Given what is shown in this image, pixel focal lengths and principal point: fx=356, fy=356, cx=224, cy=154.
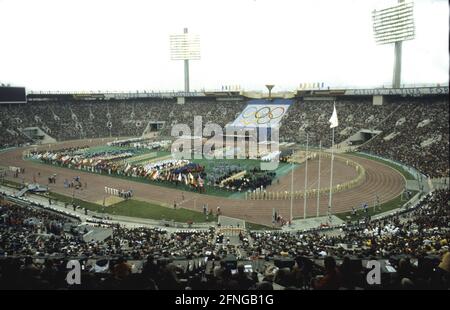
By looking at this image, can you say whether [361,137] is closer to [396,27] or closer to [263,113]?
[396,27]

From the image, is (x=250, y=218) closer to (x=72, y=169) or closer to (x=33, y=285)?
(x=33, y=285)

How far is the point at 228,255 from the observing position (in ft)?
39.3

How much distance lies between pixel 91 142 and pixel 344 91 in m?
51.8

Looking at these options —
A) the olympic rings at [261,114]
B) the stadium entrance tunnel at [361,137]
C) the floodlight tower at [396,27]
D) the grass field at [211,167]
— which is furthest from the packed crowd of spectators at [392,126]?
the grass field at [211,167]

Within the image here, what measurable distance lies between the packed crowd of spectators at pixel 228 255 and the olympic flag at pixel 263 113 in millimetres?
47798

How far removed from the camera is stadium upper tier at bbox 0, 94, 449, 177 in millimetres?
48469

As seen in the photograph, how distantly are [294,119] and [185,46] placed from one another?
42.3 meters

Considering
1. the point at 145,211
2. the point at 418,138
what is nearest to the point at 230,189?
the point at 145,211

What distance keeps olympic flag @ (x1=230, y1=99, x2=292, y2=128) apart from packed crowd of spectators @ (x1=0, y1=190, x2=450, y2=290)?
47.8 meters

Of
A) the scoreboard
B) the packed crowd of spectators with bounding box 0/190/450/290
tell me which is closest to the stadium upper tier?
the scoreboard

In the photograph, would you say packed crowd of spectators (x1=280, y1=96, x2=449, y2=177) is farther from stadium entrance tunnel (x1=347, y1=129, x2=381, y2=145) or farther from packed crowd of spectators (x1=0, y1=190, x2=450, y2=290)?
packed crowd of spectators (x1=0, y1=190, x2=450, y2=290)

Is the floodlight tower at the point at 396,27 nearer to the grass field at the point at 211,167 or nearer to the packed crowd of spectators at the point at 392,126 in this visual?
the packed crowd of spectators at the point at 392,126

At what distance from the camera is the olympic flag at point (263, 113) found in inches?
2913
